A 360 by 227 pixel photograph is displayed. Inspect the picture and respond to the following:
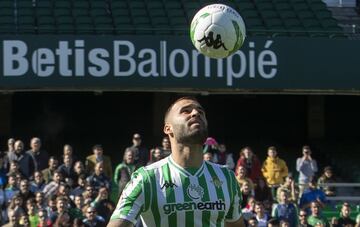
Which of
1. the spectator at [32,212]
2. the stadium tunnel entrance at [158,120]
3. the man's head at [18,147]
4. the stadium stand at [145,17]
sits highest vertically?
the stadium stand at [145,17]

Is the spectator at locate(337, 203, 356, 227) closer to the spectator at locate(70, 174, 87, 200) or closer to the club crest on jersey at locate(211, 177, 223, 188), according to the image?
the spectator at locate(70, 174, 87, 200)

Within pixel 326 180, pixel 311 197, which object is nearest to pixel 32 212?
pixel 311 197

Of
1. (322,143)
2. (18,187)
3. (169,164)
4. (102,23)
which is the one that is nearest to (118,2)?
(102,23)

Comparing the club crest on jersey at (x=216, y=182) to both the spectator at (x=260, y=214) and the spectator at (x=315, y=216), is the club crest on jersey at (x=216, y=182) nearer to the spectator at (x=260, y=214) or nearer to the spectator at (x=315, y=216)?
the spectator at (x=260, y=214)

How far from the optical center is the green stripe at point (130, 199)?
4.43 m

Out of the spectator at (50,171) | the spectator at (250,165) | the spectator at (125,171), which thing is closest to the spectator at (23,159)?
the spectator at (50,171)

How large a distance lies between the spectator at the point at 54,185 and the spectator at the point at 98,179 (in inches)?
16.6

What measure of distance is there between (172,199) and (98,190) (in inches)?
334

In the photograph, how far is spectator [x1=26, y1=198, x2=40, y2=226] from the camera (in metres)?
12.1

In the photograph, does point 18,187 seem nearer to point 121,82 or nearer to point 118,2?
point 121,82

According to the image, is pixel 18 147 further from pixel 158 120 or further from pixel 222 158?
pixel 158 120

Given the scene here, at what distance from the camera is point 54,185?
1284 cm

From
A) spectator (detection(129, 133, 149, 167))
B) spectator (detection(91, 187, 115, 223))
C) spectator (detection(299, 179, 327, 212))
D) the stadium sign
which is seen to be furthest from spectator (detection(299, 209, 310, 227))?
the stadium sign

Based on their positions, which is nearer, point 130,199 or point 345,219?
point 130,199
